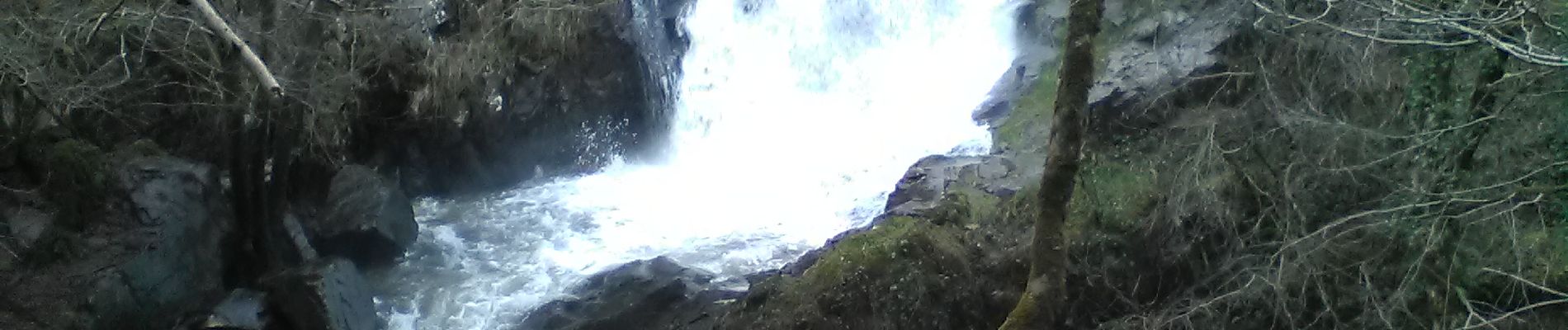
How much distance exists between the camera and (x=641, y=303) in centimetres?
880

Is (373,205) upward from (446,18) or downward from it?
downward

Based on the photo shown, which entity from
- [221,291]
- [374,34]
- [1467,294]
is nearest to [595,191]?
[374,34]

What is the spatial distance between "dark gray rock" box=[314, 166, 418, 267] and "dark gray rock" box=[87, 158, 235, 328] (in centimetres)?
119

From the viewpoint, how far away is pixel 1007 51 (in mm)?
13820

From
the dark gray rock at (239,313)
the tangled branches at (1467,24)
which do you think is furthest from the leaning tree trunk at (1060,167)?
the dark gray rock at (239,313)

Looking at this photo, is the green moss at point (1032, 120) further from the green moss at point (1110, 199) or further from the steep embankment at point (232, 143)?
the steep embankment at point (232, 143)

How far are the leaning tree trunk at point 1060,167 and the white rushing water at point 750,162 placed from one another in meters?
4.85

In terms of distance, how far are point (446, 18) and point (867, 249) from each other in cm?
574

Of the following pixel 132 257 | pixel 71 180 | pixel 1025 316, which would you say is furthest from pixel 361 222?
pixel 1025 316

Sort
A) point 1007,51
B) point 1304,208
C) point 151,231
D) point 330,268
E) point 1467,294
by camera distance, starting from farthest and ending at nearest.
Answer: point 1007,51, point 330,268, point 151,231, point 1304,208, point 1467,294

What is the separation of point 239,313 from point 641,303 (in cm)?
313

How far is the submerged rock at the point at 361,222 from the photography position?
10.1 meters

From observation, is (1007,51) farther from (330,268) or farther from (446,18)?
(330,268)

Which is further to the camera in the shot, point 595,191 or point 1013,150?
point 595,191
